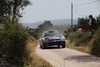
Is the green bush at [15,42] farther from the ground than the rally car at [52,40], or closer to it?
farther from the ground

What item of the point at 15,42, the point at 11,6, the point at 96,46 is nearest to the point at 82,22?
the point at 11,6

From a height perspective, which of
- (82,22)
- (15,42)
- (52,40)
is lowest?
(52,40)

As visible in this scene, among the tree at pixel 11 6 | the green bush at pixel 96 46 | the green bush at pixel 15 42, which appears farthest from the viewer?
the tree at pixel 11 6

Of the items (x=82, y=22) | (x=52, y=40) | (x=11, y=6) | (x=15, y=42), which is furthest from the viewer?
(x=82, y=22)

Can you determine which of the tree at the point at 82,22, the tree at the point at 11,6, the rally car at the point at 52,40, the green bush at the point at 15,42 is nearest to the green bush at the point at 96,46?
the green bush at the point at 15,42

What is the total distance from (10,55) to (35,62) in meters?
1.20

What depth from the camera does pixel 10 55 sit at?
18.2m

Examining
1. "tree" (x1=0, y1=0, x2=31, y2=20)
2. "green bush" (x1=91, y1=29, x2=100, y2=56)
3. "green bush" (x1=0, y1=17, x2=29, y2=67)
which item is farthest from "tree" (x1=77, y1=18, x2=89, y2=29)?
"green bush" (x1=0, y1=17, x2=29, y2=67)

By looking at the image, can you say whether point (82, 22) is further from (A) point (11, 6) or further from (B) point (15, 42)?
(B) point (15, 42)

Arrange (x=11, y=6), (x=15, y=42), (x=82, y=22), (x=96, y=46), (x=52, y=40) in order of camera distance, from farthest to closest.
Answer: (x=82, y=22)
(x=11, y=6)
(x=52, y=40)
(x=96, y=46)
(x=15, y=42)

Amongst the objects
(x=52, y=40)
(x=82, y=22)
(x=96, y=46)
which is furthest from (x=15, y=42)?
(x=82, y=22)

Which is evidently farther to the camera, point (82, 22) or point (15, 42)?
point (82, 22)

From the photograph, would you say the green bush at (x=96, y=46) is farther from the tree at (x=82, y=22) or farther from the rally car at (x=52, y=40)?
the tree at (x=82, y=22)

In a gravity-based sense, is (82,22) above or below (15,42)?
below
